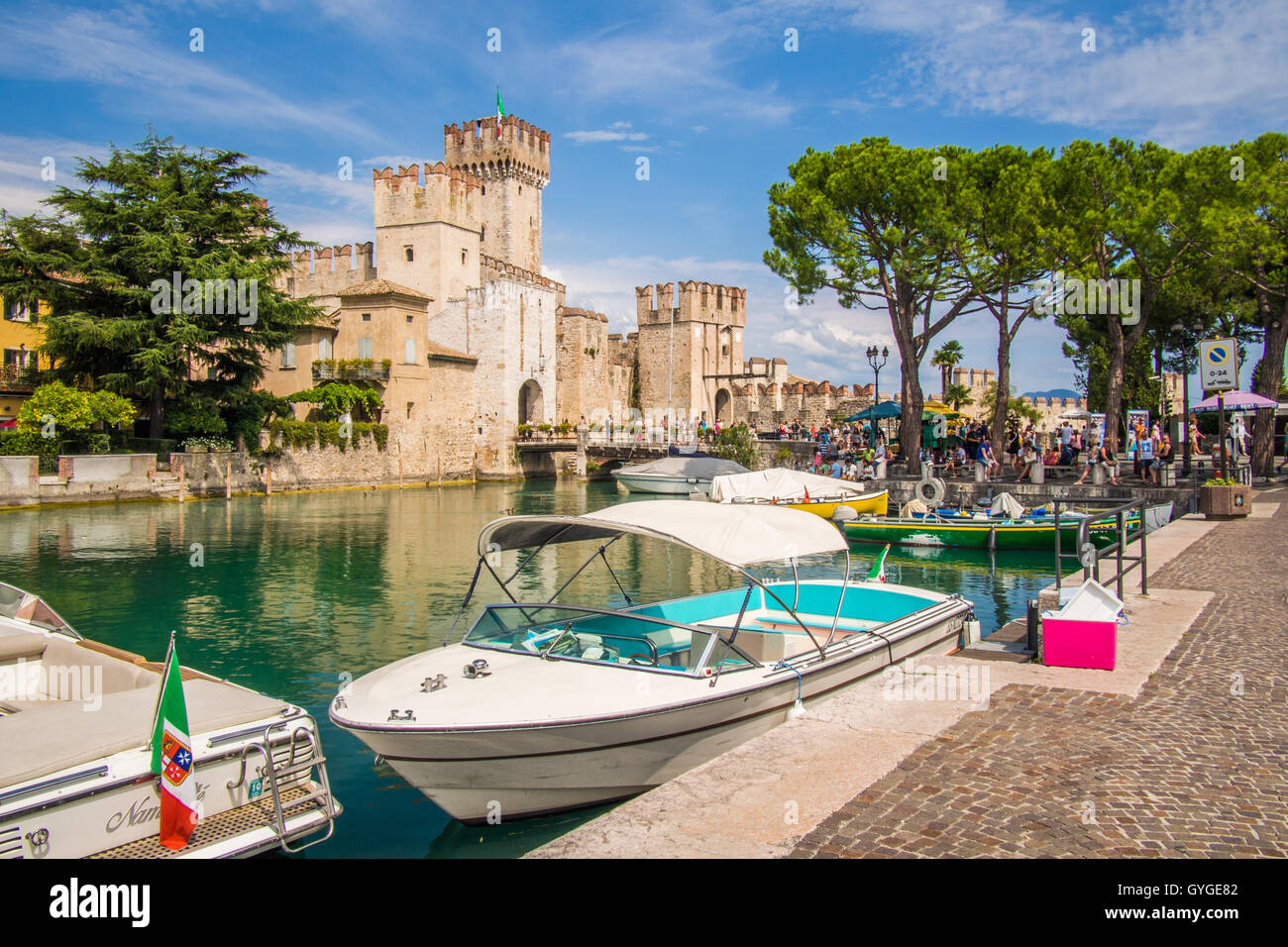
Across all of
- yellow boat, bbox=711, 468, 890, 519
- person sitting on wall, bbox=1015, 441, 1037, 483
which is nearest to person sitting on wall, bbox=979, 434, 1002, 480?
person sitting on wall, bbox=1015, 441, 1037, 483

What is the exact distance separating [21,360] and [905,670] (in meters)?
43.1

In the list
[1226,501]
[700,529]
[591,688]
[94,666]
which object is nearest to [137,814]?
[94,666]

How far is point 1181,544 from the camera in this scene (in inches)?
564

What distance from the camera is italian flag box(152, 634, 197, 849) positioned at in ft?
15.2

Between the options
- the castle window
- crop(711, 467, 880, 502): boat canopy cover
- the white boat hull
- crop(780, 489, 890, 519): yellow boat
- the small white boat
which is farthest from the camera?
the castle window

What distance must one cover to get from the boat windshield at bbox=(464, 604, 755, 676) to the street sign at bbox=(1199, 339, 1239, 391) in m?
15.5

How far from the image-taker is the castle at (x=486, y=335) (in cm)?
4500

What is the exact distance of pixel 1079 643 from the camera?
720 cm

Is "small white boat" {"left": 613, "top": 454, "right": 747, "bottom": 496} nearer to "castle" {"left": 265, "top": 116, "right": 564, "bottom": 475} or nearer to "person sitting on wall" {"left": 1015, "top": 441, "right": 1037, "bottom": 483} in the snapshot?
"person sitting on wall" {"left": 1015, "top": 441, "right": 1037, "bottom": 483}

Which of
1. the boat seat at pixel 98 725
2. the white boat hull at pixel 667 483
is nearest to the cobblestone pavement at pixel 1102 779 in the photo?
the boat seat at pixel 98 725

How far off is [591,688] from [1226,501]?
17061 millimetres
